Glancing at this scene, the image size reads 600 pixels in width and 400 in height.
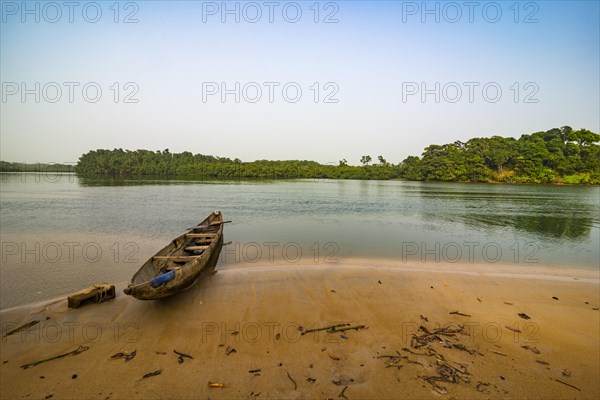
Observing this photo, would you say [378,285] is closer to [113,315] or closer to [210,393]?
[210,393]

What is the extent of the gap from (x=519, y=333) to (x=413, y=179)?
88848mm

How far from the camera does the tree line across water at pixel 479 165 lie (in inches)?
2675

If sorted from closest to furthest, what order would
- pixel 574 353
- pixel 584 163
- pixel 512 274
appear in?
pixel 574 353
pixel 512 274
pixel 584 163

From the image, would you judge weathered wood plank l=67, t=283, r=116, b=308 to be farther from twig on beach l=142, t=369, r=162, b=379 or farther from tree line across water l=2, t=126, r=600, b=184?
tree line across water l=2, t=126, r=600, b=184

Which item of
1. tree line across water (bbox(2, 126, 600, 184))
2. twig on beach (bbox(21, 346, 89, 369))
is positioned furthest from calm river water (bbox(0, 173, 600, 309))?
tree line across water (bbox(2, 126, 600, 184))

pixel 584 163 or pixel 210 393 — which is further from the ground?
pixel 584 163

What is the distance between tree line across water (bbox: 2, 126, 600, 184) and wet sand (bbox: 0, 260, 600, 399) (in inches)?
→ 3003

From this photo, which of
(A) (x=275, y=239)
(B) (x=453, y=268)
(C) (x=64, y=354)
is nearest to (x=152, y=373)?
(C) (x=64, y=354)

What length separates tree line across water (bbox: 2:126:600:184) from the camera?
67938mm

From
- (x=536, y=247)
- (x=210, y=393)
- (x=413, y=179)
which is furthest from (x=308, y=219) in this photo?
(x=413, y=179)

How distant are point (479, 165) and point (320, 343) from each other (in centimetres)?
8226

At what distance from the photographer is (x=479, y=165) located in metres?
74.4

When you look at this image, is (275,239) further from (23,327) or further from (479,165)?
(479,165)

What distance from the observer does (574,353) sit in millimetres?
4922
